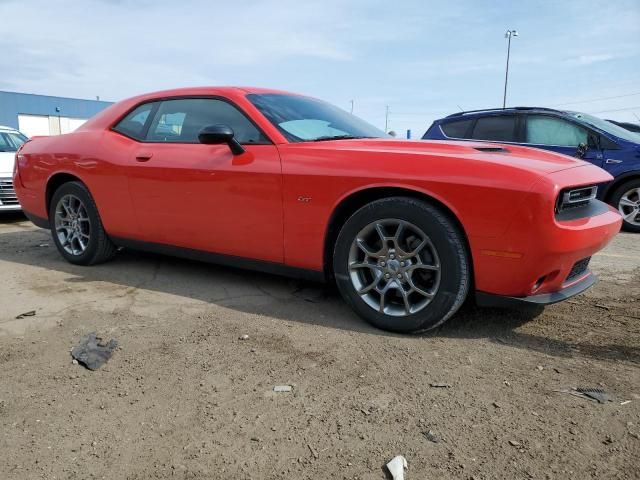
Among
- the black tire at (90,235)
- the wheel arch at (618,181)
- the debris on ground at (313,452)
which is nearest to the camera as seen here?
the debris on ground at (313,452)

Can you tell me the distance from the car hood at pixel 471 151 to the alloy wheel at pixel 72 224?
7.91ft

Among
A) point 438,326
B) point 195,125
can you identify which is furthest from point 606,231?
point 195,125

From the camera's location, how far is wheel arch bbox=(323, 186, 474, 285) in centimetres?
264

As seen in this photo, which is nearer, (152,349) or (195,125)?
(152,349)

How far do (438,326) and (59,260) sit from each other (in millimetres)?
3678

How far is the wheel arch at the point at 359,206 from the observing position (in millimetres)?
2641

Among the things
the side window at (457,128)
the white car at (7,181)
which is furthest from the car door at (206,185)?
the side window at (457,128)

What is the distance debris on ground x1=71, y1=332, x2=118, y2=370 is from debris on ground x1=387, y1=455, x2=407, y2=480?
1.55 metres

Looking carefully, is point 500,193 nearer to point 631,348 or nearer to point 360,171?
point 360,171

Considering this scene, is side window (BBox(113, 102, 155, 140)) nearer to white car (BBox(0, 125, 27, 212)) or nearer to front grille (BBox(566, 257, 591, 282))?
front grille (BBox(566, 257, 591, 282))

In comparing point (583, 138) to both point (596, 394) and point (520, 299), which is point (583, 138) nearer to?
point (520, 299)

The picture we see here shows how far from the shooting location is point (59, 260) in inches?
184

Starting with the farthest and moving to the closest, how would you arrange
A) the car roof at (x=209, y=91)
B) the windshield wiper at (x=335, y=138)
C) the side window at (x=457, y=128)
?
the side window at (x=457, y=128) → the car roof at (x=209, y=91) → the windshield wiper at (x=335, y=138)

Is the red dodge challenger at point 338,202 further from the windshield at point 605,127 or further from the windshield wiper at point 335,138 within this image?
the windshield at point 605,127
